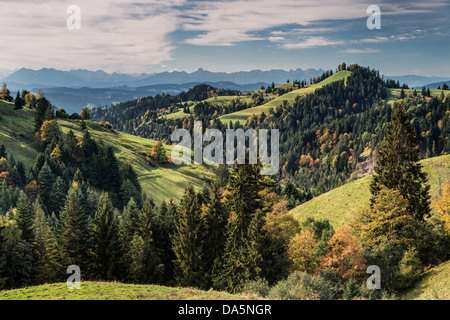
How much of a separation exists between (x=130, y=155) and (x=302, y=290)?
154 meters

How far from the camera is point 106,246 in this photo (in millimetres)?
49750

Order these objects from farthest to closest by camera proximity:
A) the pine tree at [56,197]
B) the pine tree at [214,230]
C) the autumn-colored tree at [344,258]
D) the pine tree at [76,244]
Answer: the pine tree at [56,197], the pine tree at [214,230], the pine tree at [76,244], the autumn-colored tree at [344,258]

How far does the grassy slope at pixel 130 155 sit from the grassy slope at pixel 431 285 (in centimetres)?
10521

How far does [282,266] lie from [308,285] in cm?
1611

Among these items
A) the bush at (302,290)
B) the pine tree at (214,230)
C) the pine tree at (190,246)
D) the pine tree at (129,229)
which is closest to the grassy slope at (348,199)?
the pine tree at (214,230)

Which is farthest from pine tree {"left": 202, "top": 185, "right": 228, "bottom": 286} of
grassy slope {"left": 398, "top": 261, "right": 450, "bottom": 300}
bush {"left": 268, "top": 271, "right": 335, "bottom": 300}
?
grassy slope {"left": 398, "top": 261, "right": 450, "bottom": 300}

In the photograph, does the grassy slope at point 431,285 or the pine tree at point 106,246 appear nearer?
the grassy slope at point 431,285

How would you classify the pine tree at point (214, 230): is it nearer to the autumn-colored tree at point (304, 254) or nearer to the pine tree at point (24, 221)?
the autumn-colored tree at point (304, 254)

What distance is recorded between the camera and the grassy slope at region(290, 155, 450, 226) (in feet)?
244

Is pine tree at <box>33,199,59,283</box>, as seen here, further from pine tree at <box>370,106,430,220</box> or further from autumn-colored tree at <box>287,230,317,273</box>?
pine tree at <box>370,106,430,220</box>

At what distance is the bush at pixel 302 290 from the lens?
28.6 metres

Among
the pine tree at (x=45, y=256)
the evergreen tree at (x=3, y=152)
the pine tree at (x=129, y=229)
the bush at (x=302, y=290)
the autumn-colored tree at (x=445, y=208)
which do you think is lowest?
the pine tree at (x=45, y=256)

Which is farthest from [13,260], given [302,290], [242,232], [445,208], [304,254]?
[445,208]

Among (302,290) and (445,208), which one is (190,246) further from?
(445,208)
